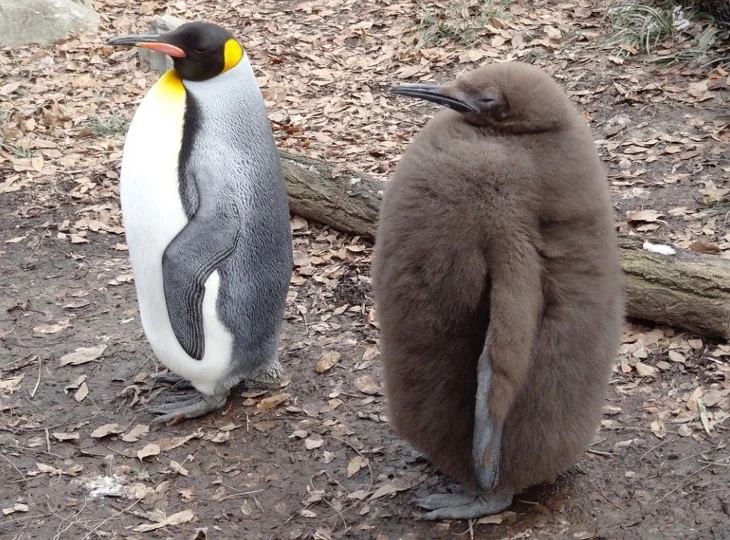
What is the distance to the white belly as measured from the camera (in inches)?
139

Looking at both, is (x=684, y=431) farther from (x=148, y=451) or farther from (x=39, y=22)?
(x=39, y=22)

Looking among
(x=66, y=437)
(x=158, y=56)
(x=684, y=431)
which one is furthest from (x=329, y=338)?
(x=158, y=56)

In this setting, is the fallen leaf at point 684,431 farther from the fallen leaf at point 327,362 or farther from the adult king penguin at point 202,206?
the adult king penguin at point 202,206

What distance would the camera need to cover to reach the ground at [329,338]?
3.16 metres

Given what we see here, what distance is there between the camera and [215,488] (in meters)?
3.39

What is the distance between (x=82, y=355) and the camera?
14.1ft

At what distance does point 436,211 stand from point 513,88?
1.47 ft

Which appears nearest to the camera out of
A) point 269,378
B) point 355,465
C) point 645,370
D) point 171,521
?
point 171,521

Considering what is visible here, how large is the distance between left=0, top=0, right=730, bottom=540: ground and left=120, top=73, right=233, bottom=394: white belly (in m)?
0.37

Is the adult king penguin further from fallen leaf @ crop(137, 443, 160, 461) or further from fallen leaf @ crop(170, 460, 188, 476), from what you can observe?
fallen leaf @ crop(170, 460, 188, 476)

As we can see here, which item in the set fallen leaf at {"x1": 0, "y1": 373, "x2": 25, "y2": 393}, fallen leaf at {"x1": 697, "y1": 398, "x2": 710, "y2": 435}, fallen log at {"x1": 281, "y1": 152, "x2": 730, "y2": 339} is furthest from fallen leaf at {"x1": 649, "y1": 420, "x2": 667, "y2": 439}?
fallen leaf at {"x1": 0, "y1": 373, "x2": 25, "y2": 393}

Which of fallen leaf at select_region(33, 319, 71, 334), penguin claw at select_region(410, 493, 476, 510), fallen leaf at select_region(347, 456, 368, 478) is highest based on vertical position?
penguin claw at select_region(410, 493, 476, 510)

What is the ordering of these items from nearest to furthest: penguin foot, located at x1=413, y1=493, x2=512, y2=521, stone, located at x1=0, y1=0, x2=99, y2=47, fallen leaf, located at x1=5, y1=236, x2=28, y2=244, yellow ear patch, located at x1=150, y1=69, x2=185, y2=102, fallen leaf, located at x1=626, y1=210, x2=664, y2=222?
penguin foot, located at x1=413, y1=493, x2=512, y2=521 → yellow ear patch, located at x1=150, y1=69, x2=185, y2=102 → fallen leaf, located at x1=626, y1=210, x2=664, y2=222 → fallen leaf, located at x1=5, y1=236, x2=28, y2=244 → stone, located at x1=0, y1=0, x2=99, y2=47

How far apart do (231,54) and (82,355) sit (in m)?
1.79
